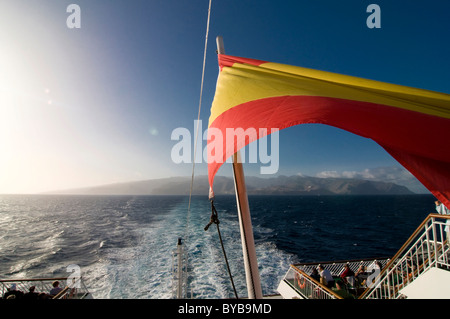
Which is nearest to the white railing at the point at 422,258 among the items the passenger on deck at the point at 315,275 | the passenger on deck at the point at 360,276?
the passenger on deck at the point at 315,275

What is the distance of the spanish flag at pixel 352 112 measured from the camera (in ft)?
5.65

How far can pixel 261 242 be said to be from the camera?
2780cm

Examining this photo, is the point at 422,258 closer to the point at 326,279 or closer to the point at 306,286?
the point at 326,279

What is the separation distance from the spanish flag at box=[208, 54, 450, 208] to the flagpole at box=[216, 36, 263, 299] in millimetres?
366

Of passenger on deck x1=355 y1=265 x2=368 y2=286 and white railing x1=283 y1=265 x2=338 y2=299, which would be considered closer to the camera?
white railing x1=283 y1=265 x2=338 y2=299

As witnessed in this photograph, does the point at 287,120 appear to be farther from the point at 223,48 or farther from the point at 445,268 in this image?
the point at 445,268

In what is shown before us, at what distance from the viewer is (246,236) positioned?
7.95ft

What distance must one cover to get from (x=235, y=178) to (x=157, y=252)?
2230 centimetres

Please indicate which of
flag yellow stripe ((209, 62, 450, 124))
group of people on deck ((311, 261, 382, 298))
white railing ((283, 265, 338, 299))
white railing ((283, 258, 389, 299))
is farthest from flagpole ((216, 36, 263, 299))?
group of people on deck ((311, 261, 382, 298))

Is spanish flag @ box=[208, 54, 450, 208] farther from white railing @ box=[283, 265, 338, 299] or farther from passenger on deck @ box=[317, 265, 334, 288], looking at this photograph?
passenger on deck @ box=[317, 265, 334, 288]

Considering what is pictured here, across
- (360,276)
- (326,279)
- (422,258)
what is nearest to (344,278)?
(360,276)

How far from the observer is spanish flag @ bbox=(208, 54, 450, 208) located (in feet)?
5.65
